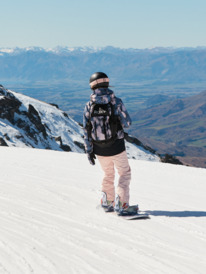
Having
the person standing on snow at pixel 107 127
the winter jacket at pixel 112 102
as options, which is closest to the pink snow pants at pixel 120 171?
the person standing on snow at pixel 107 127

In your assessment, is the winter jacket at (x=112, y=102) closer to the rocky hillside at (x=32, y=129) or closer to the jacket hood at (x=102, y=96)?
the jacket hood at (x=102, y=96)

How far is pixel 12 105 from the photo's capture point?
63.6m

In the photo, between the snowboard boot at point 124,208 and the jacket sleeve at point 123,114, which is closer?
the jacket sleeve at point 123,114

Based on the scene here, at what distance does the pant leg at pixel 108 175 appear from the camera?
5668 mm

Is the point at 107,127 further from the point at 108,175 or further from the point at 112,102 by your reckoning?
the point at 108,175

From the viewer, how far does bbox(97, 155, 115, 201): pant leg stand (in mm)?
5668

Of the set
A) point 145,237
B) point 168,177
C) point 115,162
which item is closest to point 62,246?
point 145,237

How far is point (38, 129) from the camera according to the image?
6431cm

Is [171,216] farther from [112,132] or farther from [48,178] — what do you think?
[48,178]

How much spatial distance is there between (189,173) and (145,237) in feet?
20.9

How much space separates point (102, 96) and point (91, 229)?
1.92 metres

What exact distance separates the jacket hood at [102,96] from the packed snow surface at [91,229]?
70.1 inches

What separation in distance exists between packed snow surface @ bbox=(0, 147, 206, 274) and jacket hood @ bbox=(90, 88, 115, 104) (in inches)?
70.1

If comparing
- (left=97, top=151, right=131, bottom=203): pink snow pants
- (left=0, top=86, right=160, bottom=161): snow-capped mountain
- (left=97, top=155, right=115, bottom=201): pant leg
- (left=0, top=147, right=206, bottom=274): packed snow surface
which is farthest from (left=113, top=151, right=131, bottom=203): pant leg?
(left=0, top=86, right=160, bottom=161): snow-capped mountain
